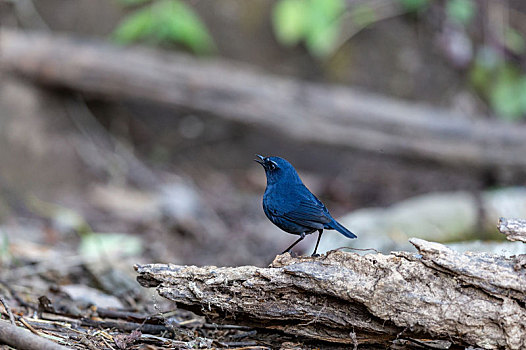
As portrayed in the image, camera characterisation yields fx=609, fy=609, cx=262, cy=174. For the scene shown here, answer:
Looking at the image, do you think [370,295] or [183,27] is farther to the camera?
[183,27]

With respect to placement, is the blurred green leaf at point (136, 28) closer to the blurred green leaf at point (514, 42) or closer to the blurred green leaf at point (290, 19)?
the blurred green leaf at point (290, 19)

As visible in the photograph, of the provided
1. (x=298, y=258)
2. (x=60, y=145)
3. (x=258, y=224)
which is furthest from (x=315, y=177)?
(x=298, y=258)

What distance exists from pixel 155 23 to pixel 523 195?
482 cm

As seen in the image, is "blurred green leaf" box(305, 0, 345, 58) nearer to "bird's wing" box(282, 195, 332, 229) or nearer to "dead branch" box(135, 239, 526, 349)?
"bird's wing" box(282, 195, 332, 229)

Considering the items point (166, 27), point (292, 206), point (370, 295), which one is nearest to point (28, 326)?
point (292, 206)

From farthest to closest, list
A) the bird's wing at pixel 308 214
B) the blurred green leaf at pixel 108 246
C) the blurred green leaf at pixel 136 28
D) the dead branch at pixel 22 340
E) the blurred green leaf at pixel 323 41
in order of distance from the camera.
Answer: the blurred green leaf at pixel 323 41
the blurred green leaf at pixel 136 28
the blurred green leaf at pixel 108 246
the bird's wing at pixel 308 214
the dead branch at pixel 22 340

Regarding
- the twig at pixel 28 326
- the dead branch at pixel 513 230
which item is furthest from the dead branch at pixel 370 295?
the twig at pixel 28 326

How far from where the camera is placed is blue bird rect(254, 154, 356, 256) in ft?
9.23

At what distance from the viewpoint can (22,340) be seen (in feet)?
7.07

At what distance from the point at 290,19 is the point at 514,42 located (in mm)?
3386

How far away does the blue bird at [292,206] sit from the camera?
2.81 metres

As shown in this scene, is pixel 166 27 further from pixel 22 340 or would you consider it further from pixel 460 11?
pixel 22 340

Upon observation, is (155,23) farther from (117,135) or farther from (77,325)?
(77,325)

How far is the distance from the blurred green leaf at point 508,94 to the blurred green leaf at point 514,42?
313mm
